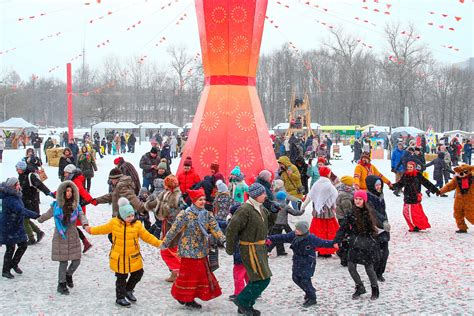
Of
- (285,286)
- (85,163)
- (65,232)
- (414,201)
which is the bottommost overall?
(285,286)

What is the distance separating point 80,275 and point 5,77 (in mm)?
83997

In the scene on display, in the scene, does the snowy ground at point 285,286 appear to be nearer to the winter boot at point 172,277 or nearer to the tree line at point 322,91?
the winter boot at point 172,277

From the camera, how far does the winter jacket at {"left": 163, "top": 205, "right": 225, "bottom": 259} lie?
228 inches

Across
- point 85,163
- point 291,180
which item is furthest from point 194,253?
point 85,163

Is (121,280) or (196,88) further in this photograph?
(196,88)

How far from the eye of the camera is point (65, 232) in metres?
6.37

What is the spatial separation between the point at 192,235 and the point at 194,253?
0.19 m

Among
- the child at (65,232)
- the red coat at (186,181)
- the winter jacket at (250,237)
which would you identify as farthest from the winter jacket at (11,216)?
the red coat at (186,181)

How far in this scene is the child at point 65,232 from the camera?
6312 millimetres

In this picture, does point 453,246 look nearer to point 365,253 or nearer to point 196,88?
point 365,253

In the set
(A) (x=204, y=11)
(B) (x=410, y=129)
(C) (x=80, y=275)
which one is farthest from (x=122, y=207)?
(B) (x=410, y=129)

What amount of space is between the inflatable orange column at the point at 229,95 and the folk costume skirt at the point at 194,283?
618 cm

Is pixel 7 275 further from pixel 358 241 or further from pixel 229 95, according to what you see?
pixel 229 95

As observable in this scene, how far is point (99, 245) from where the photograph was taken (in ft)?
29.6
